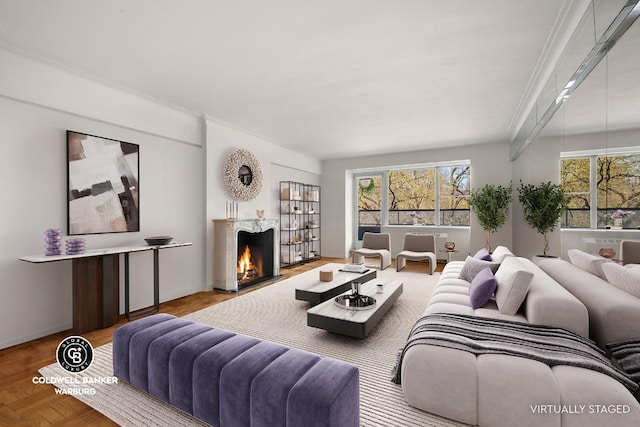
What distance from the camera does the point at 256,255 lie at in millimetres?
5750

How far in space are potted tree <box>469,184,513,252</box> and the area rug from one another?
2213 millimetres

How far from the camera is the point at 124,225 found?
3.69 meters

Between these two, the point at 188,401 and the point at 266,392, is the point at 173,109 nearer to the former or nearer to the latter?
the point at 188,401

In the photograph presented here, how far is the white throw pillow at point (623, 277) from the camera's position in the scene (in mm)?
1812

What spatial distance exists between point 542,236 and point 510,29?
2802 millimetres

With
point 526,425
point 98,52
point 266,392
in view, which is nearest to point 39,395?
point 266,392

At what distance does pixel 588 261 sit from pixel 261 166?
5.07 meters

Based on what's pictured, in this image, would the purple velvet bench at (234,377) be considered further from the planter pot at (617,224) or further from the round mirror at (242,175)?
the round mirror at (242,175)

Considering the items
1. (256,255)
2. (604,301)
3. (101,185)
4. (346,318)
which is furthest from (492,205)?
(101,185)

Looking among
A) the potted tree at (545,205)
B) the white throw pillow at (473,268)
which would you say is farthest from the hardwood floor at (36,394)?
the potted tree at (545,205)

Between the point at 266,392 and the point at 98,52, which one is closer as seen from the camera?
the point at 266,392

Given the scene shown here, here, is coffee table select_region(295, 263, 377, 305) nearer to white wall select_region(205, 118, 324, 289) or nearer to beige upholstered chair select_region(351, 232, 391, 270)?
beige upholstered chair select_region(351, 232, 391, 270)

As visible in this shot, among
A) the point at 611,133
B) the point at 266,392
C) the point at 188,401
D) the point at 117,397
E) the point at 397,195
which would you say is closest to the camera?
the point at 266,392

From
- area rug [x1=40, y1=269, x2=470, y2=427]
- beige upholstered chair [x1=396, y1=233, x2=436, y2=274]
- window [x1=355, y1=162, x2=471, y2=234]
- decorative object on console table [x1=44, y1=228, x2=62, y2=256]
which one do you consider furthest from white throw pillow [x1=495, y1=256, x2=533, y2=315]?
window [x1=355, y1=162, x2=471, y2=234]
